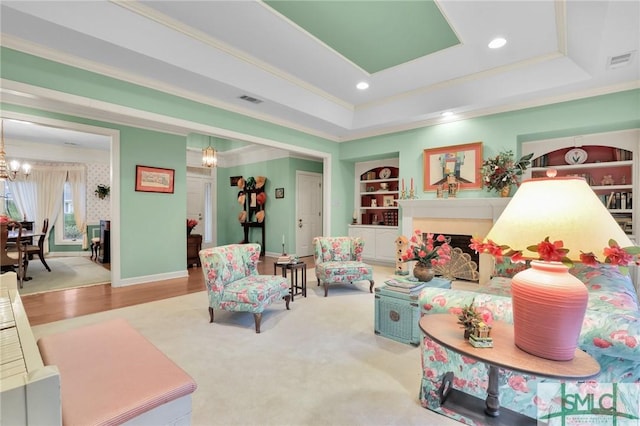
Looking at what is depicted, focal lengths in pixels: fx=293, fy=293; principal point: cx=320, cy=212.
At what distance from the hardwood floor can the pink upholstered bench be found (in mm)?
2409

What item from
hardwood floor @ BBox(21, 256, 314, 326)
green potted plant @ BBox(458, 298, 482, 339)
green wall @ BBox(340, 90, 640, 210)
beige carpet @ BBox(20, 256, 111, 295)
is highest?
green wall @ BBox(340, 90, 640, 210)

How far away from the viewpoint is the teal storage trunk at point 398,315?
267 centimetres

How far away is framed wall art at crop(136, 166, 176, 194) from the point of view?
479 cm

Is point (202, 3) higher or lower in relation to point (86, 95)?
higher

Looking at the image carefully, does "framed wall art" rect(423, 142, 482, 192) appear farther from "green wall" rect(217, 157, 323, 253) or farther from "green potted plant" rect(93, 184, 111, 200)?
"green potted plant" rect(93, 184, 111, 200)

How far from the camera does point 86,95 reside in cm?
307

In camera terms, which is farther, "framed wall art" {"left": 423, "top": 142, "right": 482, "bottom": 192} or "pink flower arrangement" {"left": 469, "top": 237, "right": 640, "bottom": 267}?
"framed wall art" {"left": 423, "top": 142, "right": 482, "bottom": 192}

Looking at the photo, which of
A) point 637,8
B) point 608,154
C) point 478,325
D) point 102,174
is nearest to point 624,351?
point 478,325

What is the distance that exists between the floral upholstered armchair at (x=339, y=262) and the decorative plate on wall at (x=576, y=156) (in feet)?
11.2

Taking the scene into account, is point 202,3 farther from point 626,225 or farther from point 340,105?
point 626,225

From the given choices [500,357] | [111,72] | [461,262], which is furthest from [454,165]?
[111,72]

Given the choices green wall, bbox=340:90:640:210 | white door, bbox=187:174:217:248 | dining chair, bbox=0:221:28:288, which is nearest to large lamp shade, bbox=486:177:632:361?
green wall, bbox=340:90:640:210

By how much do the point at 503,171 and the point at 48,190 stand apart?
10152 mm

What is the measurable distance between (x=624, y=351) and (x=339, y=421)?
1.42m
